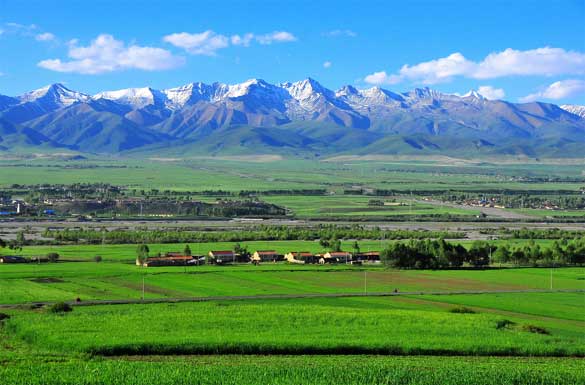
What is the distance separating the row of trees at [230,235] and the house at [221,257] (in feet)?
39.6

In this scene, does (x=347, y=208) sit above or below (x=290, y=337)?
above

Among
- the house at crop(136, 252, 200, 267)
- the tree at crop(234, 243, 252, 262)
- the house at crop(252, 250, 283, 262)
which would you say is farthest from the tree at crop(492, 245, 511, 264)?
the house at crop(136, 252, 200, 267)

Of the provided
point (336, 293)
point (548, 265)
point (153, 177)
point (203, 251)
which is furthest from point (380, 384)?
point (153, 177)

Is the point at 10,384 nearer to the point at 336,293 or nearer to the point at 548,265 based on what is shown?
the point at 336,293

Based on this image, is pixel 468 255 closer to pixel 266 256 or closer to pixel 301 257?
pixel 301 257

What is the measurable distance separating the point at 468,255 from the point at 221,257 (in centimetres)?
1496

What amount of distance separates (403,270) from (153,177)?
13187 centimetres

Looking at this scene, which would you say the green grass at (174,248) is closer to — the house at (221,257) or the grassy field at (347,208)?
the house at (221,257)

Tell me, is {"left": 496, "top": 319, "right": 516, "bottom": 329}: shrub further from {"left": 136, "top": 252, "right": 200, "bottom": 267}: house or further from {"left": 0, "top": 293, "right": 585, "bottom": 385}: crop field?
{"left": 136, "top": 252, "right": 200, "bottom": 267}: house

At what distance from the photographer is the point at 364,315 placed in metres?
34.7

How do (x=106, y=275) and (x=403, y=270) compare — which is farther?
(x=403, y=270)

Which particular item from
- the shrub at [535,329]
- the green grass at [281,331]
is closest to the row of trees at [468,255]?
the green grass at [281,331]

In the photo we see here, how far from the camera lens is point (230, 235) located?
2864 inches

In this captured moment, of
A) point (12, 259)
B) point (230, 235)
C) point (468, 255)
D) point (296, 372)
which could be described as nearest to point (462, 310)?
point (296, 372)
